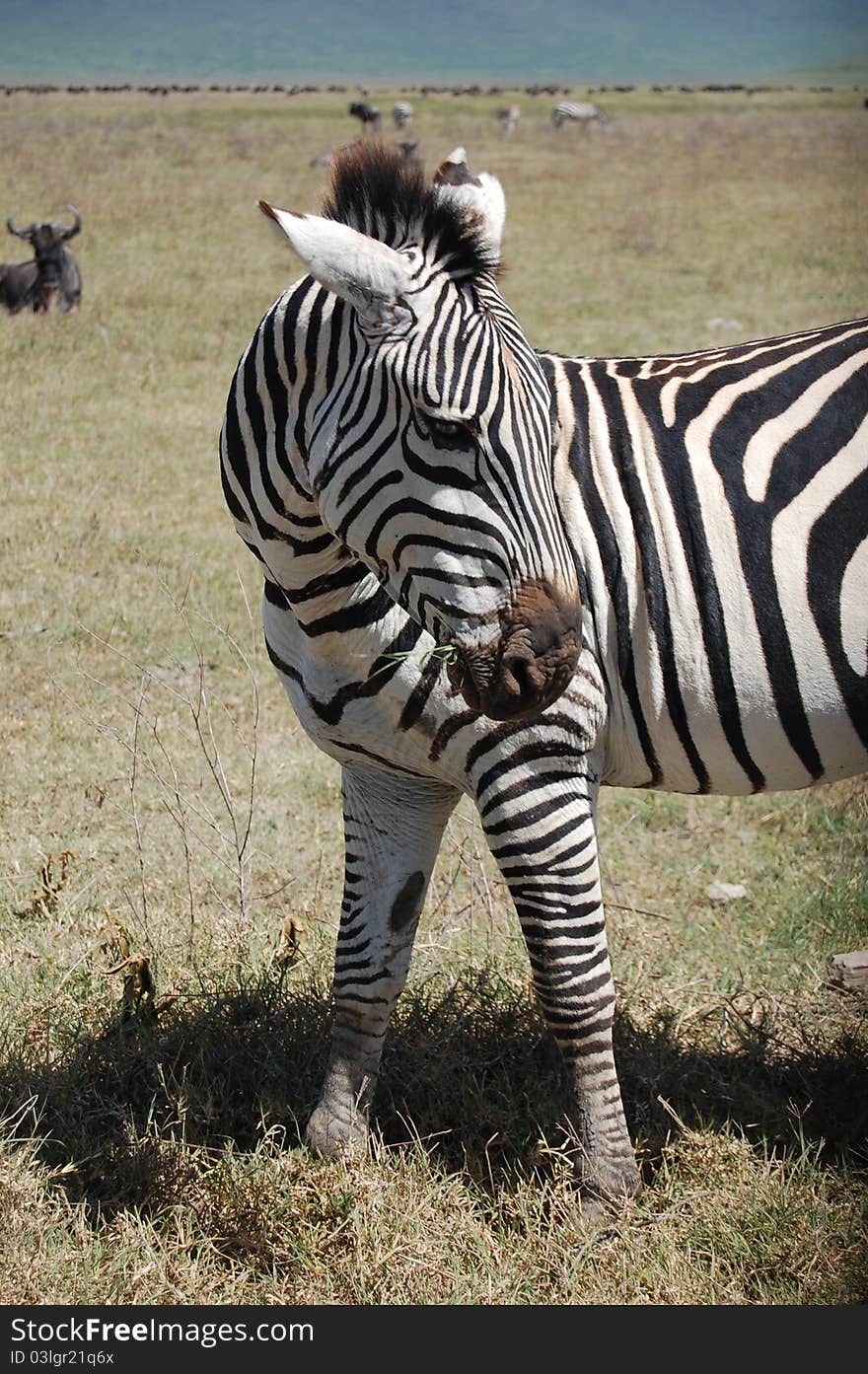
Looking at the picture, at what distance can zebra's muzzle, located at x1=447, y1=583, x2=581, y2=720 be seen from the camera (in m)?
2.41

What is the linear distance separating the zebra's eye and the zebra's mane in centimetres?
33

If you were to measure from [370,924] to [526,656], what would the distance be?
3.88ft

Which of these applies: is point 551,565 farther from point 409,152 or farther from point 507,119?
point 507,119

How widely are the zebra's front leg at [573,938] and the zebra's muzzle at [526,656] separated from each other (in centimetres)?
44

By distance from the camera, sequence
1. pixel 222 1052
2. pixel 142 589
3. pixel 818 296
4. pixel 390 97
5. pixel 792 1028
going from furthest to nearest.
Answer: pixel 390 97
pixel 818 296
pixel 142 589
pixel 792 1028
pixel 222 1052

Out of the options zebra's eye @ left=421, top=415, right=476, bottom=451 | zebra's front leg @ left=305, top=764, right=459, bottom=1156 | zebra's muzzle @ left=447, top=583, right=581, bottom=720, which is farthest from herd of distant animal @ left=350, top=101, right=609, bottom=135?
zebra's muzzle @ left=447, top=583, right=581, bottom=720

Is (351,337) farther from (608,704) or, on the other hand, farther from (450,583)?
(608,704)

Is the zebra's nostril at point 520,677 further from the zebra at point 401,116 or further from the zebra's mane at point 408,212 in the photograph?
the zebra at point 401,116

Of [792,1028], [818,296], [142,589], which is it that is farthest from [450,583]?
[818,296]

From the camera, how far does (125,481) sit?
8.27 meters

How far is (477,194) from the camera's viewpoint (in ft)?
8.60

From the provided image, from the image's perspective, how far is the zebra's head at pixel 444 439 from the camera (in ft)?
7.92

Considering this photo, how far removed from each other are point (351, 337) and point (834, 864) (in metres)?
3.06

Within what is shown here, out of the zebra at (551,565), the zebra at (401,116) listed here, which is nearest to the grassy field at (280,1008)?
the zebra at (551,565)
